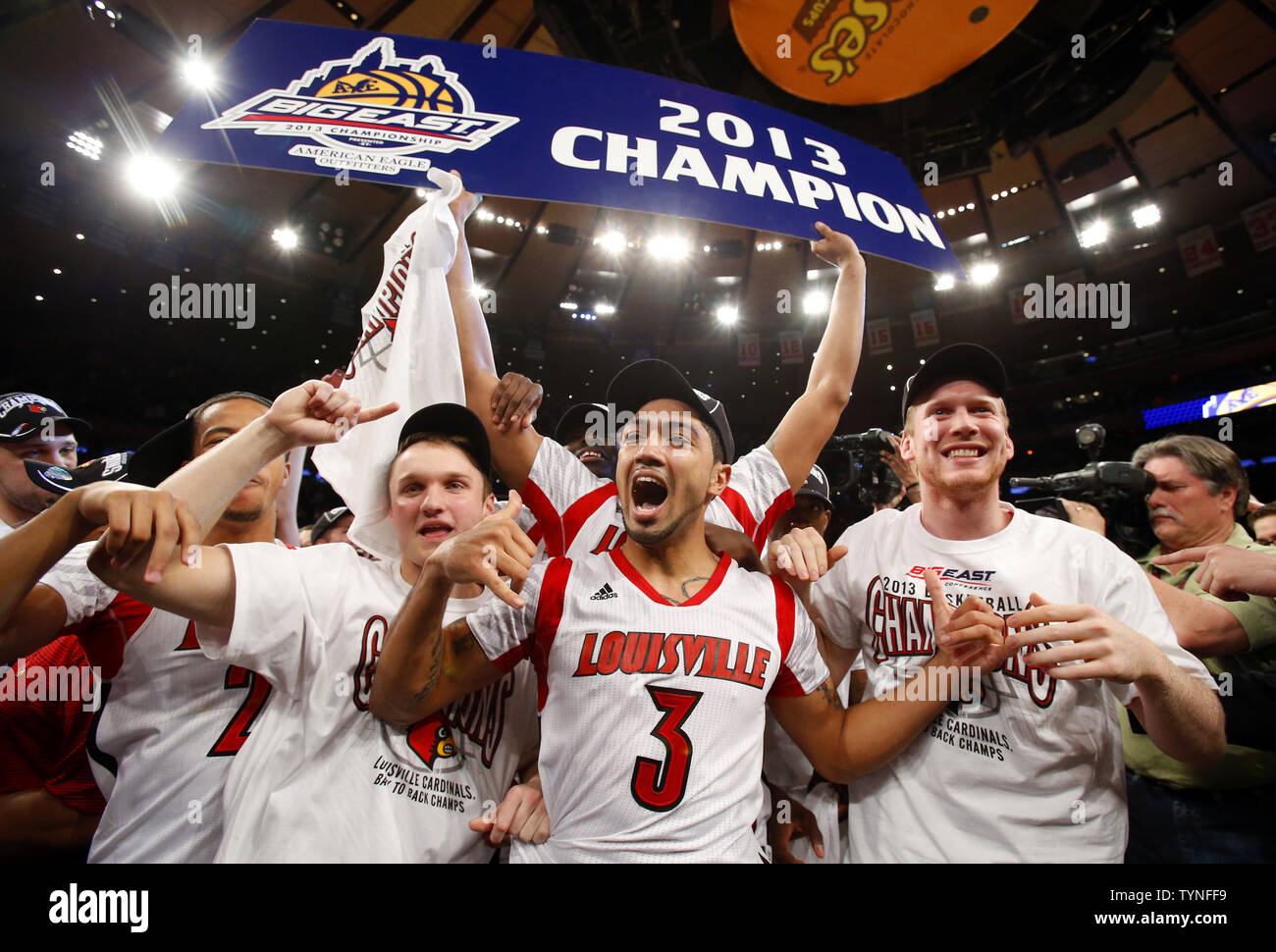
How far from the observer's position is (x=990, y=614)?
1.32 metres

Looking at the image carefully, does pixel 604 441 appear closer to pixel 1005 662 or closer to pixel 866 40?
pixel 1005 662

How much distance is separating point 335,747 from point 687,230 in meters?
8.91

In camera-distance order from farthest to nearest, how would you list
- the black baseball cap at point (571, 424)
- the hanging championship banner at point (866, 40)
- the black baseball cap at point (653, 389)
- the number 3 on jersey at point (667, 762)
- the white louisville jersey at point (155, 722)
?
the hanging championship banner at point (866, 40) < the black baseball cap at point (571, 424) < the black baseball cap at point (653, 389) < the white louisville jersey at point (155, 722) < the number 3 on jersey at point (667, 762)

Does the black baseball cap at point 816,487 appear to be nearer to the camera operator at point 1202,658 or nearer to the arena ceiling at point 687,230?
the camera operator at point 1202,658

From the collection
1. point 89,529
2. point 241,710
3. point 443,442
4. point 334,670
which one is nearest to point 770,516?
point 443,442

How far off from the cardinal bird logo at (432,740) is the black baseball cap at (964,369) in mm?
1699

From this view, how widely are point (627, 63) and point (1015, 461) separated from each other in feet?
47.4

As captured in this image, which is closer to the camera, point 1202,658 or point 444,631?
point 444,631

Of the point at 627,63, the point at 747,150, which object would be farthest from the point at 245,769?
the point at 627,63

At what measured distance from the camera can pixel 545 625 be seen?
58.1 inches

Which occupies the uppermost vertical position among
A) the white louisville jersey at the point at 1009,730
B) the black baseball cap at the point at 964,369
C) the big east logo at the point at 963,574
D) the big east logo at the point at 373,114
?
the big east logo at the point at 373,114

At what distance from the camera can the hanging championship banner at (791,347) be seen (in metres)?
11.2

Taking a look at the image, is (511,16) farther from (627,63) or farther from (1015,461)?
(1015,461)

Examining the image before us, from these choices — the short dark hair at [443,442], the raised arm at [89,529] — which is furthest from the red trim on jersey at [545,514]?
the raised arm at [89,529]
